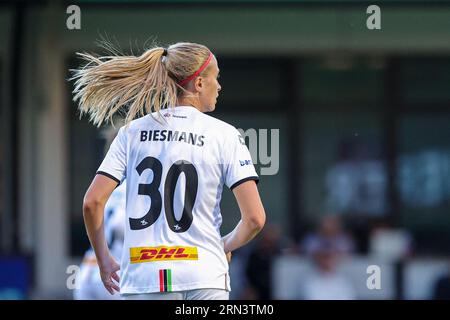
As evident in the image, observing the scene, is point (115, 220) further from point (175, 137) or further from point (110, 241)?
point (175, 137)

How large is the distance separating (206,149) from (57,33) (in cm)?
674

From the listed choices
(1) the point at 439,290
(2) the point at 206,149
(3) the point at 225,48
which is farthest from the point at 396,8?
(2) the point at 206,149

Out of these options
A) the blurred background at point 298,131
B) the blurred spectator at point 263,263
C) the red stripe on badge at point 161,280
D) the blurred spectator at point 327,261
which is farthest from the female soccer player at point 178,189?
the blurred background at point 298,131

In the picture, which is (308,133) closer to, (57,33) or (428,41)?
(428,41)

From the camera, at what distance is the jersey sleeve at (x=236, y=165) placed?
11.6 ft

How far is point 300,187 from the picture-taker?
10.2 meters

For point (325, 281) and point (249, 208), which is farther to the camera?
point (325, 281)

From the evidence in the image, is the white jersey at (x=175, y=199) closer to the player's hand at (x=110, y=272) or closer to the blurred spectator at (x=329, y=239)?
the player's hand at (x=110, y=272)

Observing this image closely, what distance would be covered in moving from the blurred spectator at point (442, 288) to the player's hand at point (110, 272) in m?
5.69

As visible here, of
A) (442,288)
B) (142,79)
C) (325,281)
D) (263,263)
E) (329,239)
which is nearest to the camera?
(142,79)

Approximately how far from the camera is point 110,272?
3.70 m

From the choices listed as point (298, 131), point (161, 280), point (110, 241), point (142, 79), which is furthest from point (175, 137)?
point (298, 131)

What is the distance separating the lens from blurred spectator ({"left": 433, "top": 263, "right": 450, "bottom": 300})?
8984 mm

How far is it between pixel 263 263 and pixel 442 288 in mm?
1632
